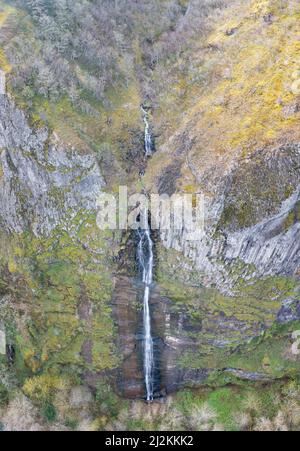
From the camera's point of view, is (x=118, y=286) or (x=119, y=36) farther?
(x=119, y=36)

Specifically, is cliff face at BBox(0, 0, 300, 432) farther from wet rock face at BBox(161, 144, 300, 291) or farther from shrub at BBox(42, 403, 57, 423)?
shrub at BBox(42, 403, 57, 423)

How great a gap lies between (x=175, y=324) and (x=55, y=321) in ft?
26.2

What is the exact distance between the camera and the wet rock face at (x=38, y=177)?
80.1 ft

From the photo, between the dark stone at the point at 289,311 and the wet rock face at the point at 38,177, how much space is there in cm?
1336

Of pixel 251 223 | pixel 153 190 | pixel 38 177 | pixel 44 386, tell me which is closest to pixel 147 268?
pixel 153 190

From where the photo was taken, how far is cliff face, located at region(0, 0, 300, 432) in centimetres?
2320

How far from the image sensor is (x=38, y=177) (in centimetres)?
2528

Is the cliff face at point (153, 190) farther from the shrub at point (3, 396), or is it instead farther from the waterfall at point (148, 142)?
the shrub at point (3, 396)

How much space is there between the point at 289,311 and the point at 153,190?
449 inches

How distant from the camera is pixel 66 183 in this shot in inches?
993

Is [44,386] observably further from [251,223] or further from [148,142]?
[148,142]

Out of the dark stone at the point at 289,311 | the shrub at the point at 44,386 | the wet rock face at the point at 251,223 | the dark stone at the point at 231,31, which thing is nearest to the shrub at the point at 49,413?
the shrub at the point at 44,386
